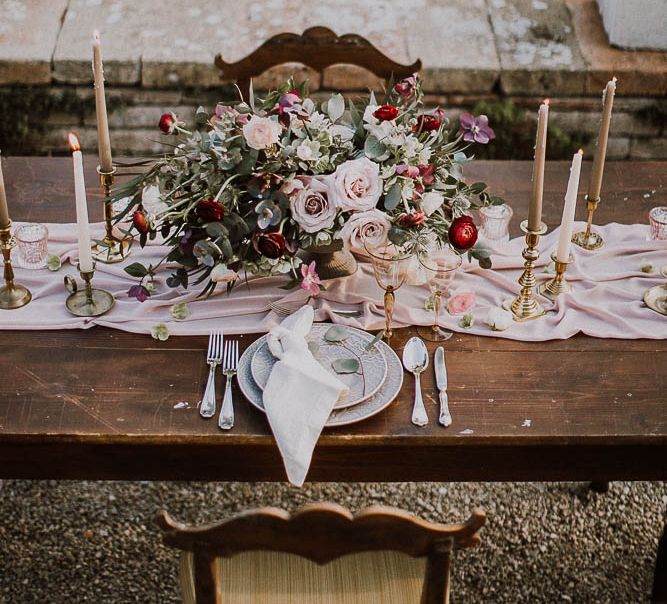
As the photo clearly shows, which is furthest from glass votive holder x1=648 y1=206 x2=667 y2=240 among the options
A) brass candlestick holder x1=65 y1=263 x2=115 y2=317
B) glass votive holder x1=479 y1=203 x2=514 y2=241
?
brass candlestick holder x1=65 y1=263 x2=115 y2=317

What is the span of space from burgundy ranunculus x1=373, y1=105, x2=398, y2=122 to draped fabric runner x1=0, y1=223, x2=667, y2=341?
0.34 meters

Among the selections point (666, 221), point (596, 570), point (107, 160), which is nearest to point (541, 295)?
point (666, 221)

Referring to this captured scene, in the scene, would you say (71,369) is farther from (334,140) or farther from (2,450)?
(334,140)

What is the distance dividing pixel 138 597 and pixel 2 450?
0.70 m

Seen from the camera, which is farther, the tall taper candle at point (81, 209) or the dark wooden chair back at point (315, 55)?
the dark wooden chair back at point (315, 55)

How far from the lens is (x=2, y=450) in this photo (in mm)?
1582

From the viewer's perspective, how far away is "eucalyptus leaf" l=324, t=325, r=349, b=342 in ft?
5.60

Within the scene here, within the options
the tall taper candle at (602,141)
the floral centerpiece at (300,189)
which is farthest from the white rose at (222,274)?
the tall taper candle at (602,141)

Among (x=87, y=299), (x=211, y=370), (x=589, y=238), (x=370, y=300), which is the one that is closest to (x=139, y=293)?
(x=87, y=299)

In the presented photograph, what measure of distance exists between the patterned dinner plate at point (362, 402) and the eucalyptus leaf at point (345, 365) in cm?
6

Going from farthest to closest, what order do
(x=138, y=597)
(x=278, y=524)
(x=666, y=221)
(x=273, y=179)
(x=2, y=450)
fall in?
(x=138, y=597)
(x=666, y=221)
(x=273, y=179)
(x=2, y=450)
(x=278, y=524)

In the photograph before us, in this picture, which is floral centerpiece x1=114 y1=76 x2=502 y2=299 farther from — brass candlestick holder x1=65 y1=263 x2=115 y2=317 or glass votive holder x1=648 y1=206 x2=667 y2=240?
glass votive holder x1=648 y1=206 x2=667 y2=240

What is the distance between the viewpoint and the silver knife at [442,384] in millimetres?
1571

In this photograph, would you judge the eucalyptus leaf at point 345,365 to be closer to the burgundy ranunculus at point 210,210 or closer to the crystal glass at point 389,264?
the crystal glass at point 389,264
